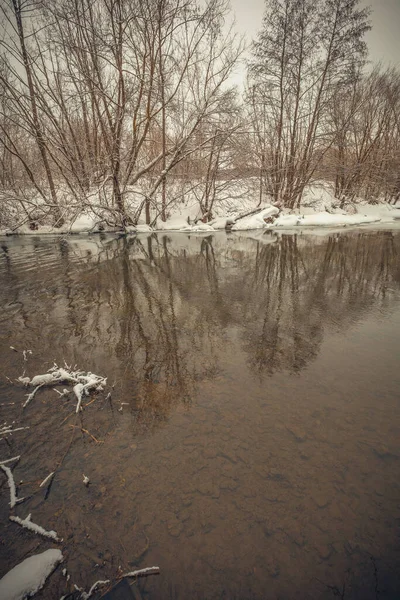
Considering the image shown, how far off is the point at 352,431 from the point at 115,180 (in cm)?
1333

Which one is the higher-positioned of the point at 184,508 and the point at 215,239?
the point at 215,239

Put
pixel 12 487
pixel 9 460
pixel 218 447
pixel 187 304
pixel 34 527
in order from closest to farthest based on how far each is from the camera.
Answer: pixel 34 527, pixel 12 487, pixel 9 460, pixel 218 447, pixel 187 304

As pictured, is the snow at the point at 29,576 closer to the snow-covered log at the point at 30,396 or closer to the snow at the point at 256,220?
the snow-covered log at the point at 30,396

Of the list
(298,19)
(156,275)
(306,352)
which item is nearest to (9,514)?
(306,352)

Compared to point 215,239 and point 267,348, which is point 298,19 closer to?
point 215,239

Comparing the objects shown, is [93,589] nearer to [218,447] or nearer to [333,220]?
[218,447]

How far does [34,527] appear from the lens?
1.47 metres

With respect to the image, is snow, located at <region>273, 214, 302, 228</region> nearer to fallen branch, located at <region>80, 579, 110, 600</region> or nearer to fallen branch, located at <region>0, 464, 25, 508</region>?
fallen branch, located at <region>0, 464, 25, 508</region>

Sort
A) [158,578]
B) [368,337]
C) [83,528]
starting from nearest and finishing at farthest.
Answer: [158,578]
[83,528]
[368,337]

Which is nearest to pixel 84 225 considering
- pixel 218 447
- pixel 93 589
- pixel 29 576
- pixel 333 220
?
pixel 333 220

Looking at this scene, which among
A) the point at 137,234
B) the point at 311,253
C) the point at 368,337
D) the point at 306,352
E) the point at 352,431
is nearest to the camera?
the point at 352,431

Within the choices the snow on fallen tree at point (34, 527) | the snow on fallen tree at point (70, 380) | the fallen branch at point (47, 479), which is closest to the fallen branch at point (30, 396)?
the snow on fallen tree at point (70, 380)

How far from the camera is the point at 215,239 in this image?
12.0 m

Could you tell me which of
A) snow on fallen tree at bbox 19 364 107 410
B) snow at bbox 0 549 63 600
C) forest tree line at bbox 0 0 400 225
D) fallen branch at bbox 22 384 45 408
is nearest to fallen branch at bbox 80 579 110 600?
snow at bbox 0 549 63 600
